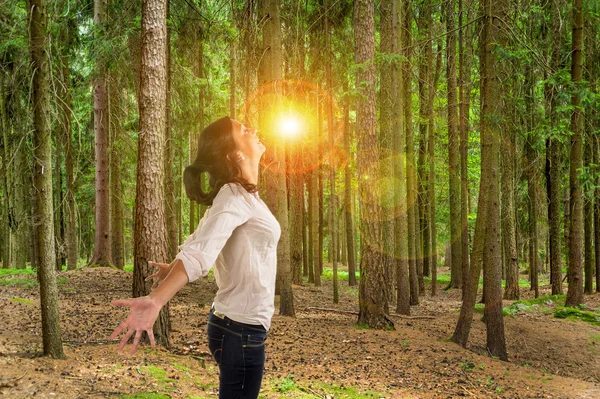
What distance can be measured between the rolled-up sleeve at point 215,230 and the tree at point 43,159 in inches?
179

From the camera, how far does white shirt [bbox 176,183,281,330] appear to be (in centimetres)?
230

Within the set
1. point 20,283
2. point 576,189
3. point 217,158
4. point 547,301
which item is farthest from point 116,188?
point 217,158

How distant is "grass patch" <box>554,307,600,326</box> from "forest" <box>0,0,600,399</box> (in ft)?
0.31

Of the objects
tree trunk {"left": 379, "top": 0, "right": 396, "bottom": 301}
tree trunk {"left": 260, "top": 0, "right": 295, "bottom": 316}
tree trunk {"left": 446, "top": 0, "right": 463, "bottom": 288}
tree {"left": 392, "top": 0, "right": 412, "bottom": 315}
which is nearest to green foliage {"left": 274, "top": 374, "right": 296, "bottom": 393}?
tree trunk {"left": 260, "top": 0, "right": 295, "bottom": 316}

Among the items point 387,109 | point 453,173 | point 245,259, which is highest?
point 387,109

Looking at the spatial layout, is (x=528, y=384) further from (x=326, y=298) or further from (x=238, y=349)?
(x=326, y=298)

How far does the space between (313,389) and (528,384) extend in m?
4.00

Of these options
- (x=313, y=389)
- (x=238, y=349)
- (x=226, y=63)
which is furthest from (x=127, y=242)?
(x=238, y=349)

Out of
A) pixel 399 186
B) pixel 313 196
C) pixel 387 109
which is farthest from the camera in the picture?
pixel 313 196

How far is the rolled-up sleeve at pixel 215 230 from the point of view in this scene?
2072 millimetres

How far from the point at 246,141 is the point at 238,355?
1062 millimetres

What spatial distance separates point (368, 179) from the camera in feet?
35.6

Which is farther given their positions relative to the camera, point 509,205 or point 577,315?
point 509,205

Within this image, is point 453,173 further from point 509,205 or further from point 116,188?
point 116,188
